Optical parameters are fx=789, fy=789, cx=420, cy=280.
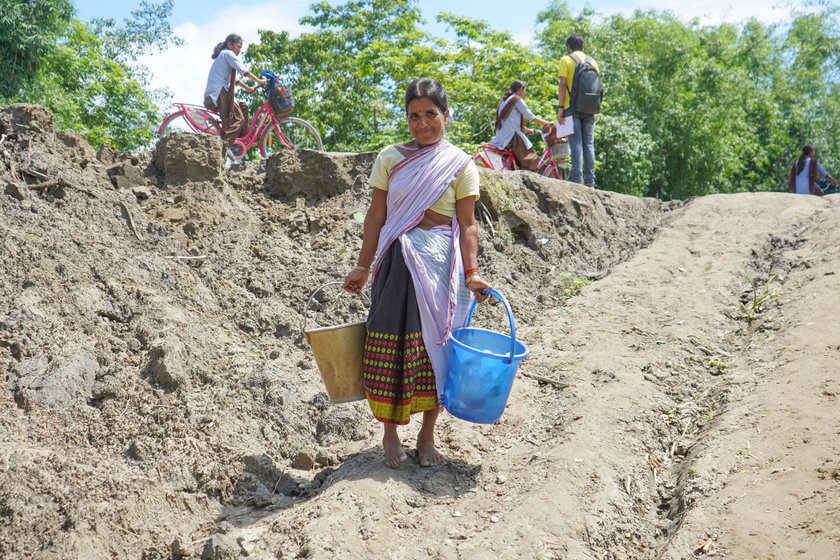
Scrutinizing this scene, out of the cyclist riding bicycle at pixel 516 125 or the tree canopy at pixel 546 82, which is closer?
the cyclist riding bicycle at pixel 516 125

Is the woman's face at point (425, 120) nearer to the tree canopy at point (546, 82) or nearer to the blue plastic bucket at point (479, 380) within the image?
the blue plastic bucket at point (479, 380)

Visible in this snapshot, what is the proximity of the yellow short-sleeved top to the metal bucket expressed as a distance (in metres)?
0.52

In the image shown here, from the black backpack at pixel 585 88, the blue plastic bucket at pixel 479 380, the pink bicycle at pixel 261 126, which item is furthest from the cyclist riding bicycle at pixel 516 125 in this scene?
the blue plastic bucket at pixel 479 380

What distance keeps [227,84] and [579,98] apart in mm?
3457

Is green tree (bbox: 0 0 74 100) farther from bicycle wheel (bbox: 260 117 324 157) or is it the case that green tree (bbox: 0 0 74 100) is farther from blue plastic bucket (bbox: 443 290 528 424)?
blue plastic bucket (bbox: 443 290 528 424)

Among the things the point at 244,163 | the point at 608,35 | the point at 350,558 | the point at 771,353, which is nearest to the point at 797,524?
the point at 350,558

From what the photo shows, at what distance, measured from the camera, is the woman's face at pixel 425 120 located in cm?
335

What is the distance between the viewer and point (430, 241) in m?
3.41

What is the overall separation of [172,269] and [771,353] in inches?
145

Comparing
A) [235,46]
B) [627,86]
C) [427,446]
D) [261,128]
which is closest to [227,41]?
[235,46]

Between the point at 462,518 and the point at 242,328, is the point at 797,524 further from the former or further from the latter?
the point at 242,328

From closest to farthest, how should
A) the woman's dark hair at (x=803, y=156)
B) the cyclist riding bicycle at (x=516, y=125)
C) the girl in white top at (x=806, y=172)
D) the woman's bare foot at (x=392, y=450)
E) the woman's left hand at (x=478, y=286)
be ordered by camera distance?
the woman's left hand at (x=478, y=286), the woman's bare foot at (x=392, y=450), the cyclist riding bicycle at (x=516, y=125), the woman's dark hair at (x=803, y=156), the girl in white top at (x=806, y=172)

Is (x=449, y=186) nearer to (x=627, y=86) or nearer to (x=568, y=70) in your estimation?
(x=568, y=70)

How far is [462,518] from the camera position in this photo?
3.30 metres
